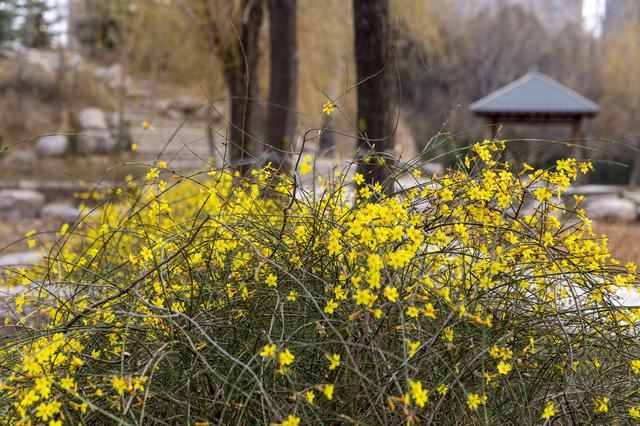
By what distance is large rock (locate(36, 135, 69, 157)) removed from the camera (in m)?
15.0

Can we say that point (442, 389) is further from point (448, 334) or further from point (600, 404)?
point (600, 404)

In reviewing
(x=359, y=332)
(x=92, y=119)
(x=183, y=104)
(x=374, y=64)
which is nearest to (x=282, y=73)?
(x=374, y=64)

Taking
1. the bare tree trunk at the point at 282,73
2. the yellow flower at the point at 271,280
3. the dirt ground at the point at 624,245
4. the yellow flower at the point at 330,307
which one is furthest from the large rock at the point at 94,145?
the yellow flower at the point at 330,307

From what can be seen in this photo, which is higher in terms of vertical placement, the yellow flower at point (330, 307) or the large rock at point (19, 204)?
the yellow flower at point (330, 307)

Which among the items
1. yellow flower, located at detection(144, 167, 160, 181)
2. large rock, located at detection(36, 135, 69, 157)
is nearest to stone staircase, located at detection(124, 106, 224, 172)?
large rock, located at detection(36, 135, 69, 157)

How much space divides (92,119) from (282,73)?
12350 millimetres

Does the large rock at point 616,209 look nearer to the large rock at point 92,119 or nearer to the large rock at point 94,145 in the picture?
the large rock at point 94,145

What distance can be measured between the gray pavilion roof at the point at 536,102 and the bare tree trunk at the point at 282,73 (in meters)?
6.31

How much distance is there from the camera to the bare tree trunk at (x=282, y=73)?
640 cm

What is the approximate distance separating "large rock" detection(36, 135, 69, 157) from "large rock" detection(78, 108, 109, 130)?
59.5 inches

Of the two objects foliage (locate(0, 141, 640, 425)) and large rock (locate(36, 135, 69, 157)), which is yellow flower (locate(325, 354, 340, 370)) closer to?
foliage (locate(0, 141, 640, 425))

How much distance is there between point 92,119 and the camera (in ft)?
58.1

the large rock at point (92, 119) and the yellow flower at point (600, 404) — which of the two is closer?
the yellow flower at point (600, 404)

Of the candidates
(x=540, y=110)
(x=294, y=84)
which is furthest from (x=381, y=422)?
(x=540, y=110)
